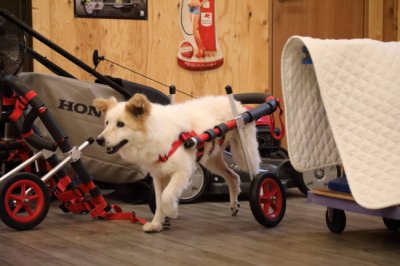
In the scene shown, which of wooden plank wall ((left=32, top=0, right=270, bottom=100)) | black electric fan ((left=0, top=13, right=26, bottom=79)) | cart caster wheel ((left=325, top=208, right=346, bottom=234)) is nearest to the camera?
cart caster wheel ((left=325, top=208, right=346, bottom=234))

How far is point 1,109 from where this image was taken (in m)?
3.03

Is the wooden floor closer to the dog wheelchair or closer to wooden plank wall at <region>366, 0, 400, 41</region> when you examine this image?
the dog wheelchair

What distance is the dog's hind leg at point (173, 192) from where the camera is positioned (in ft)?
8.42

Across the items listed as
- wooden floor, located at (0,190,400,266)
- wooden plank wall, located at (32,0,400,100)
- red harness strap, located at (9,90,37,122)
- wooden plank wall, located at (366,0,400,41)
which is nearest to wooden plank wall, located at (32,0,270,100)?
wooden plank wall, located at (32,0,400,100)

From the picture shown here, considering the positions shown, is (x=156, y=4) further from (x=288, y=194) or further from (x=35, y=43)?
(x=288, y=194)

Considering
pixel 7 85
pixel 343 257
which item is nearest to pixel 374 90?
pixel 343 257

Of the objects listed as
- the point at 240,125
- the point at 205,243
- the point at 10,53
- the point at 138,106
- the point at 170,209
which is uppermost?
the point at 10,53

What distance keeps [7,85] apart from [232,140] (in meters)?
1.08

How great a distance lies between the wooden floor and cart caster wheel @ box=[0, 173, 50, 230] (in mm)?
49

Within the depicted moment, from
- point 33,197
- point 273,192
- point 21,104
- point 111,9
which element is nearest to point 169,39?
point 111,9

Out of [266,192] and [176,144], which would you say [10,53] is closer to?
[176,144]

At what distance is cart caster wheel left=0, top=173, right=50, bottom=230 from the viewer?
2646 mm

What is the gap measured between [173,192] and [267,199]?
0.49 m

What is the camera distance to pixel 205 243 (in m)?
2.50
